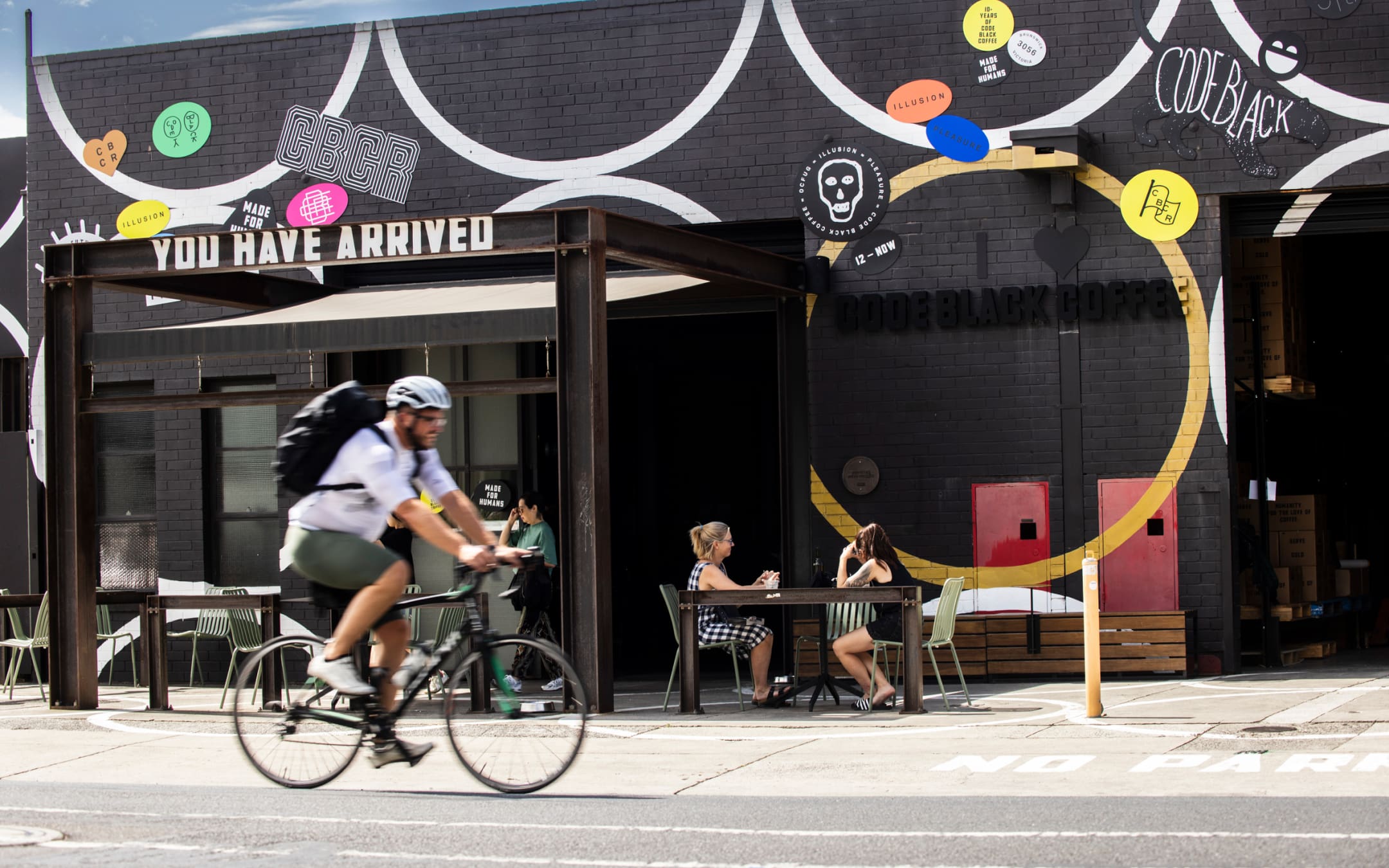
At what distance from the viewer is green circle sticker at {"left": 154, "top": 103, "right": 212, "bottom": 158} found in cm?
1585

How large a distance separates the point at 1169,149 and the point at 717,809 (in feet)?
28.5

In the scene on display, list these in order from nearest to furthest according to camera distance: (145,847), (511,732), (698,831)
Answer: (145,847) < (698,831) < (511,732)

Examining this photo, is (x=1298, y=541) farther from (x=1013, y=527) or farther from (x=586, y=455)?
(x=586, y=455)

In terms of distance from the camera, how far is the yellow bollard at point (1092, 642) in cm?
1037

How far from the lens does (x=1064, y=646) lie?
13.5 meters

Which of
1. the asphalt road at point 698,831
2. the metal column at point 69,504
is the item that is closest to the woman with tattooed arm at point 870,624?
the asphalt road at point 698,831

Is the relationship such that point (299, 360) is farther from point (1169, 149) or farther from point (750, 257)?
point (1169, 149)

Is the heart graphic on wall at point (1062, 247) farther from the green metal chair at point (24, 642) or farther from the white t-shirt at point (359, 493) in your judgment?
the green metal chair at point (24, 642)

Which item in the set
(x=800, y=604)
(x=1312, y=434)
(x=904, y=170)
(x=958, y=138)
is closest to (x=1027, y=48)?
(x=958, y=138)

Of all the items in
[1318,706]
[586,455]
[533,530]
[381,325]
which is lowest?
[1318,706]

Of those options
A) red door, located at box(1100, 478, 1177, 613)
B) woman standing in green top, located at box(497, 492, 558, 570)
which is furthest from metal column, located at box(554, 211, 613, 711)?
red door, located at box(1100, 478, 1177, 613)

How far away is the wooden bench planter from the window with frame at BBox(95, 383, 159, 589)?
654 centimetres

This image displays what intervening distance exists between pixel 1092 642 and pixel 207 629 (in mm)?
8042

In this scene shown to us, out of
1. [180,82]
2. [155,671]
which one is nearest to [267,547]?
[155,671]
